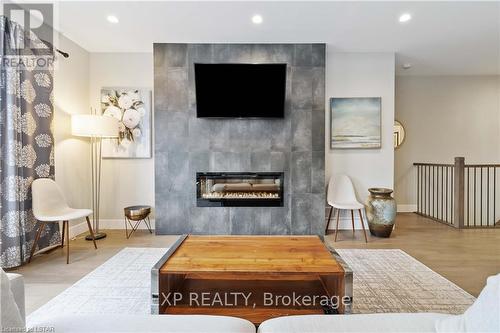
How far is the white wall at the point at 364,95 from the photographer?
4148mm

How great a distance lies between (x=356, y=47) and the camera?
396cm

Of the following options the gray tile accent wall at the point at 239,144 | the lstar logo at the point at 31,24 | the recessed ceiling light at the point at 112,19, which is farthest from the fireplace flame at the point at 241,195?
the lstar logo at the point at 31,24

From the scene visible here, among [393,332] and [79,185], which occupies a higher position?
[79,185]

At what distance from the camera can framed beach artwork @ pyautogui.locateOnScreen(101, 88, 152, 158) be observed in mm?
4160

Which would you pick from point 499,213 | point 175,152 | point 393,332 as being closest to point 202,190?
point 175,152

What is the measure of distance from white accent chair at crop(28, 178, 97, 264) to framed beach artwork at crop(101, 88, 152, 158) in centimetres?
112

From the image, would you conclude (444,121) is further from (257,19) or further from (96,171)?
(96,171)

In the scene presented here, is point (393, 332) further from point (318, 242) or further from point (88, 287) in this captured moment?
point (88, 287)

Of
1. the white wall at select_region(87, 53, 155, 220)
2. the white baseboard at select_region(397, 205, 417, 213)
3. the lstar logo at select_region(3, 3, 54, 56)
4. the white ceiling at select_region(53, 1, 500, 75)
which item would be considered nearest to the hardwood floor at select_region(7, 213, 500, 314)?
the white wall at select_region(87, 53, 155, 220)

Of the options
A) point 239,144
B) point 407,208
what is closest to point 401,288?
point 239,144

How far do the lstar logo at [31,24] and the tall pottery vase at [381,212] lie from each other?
437cm

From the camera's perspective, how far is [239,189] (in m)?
3.98

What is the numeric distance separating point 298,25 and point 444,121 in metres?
4.04

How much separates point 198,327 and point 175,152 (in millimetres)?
3089
